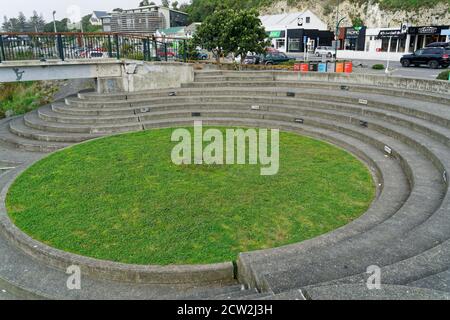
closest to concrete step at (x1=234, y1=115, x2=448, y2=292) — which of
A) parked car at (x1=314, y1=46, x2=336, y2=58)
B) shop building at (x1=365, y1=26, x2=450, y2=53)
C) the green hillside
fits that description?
parked car at (x1=314, y1=46, x2=336, y2=58)

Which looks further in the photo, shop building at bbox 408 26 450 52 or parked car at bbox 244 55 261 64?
shop building at bbox 408 26 450 52

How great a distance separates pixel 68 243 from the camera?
5.85 meters

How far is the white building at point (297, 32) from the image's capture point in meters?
56.8

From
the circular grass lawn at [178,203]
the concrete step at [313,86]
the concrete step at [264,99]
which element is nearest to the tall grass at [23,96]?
the concrete step at [264,99]

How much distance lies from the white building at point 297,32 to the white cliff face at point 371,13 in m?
7.95

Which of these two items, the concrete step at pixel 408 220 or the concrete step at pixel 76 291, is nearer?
the concrete step at pixel 408 220

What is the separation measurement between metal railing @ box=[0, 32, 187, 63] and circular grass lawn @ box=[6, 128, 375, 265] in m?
5.53

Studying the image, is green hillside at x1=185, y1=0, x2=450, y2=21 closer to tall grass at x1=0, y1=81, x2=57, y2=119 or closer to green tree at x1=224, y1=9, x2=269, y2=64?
green tree at x1=224, y1=9, x2=269, y2=64

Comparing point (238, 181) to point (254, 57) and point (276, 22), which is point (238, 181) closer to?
point (254, 57)

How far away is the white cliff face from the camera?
5019 cm

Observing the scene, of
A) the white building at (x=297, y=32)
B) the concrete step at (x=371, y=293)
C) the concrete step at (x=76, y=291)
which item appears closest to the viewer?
the concrete step at (x=371, y=293)

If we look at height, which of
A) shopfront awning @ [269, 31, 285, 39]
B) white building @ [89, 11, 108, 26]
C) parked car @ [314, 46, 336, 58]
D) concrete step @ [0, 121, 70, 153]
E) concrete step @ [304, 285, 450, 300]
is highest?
white building @ [89, 11, 108, 26]

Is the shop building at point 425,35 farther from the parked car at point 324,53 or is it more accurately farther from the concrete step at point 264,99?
the concrete step at point 264,99

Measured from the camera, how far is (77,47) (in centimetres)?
1472
